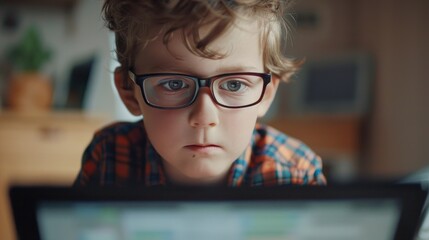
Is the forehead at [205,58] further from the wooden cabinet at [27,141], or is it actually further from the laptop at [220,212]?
the wooden cabinet at [27,141]

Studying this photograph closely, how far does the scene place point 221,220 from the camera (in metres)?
0.30

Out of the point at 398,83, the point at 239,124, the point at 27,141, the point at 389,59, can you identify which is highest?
the point at 389,59

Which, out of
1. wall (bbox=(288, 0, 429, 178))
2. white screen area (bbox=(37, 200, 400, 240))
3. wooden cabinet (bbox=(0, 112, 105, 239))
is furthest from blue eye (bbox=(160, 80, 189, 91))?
wall (bbox=(288, 0, 429, 178))

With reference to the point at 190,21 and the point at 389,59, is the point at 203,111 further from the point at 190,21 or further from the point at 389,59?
the point at 389,59

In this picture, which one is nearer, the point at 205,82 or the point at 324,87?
the point at 205,82

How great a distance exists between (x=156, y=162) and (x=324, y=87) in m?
2.46

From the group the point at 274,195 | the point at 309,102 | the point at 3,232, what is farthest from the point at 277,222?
the point at 309,102

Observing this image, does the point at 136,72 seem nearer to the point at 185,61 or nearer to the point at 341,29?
the point at 185,61

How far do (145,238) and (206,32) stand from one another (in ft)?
0.48

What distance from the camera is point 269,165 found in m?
0.46

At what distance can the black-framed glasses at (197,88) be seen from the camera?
0.36 metres

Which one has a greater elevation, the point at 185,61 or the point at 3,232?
the point at 185,61

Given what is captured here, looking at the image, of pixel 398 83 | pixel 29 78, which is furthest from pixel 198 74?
pixel 398 83

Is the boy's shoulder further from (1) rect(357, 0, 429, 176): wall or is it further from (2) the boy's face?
(1) rect(357, 0, 429, 176): wall
